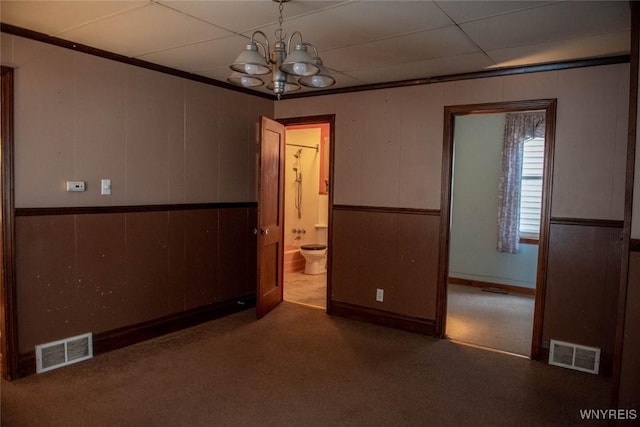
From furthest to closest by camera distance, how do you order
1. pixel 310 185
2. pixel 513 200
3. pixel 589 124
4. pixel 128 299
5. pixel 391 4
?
pixel 310 185
pixel 513 200
pixel 128 299
pixel 589 124
pixel 391 4

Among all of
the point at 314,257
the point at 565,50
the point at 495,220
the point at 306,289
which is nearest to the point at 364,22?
the point at 565,50

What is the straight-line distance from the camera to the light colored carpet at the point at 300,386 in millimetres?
2553

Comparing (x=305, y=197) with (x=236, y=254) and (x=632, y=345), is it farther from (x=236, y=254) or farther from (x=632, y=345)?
(x=632, y=345)

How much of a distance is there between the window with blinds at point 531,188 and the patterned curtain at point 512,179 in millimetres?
85

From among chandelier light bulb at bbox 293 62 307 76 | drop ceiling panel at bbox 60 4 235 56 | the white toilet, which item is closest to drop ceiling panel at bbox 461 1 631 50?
chandelier light bulb at bbox 293 62 307 76

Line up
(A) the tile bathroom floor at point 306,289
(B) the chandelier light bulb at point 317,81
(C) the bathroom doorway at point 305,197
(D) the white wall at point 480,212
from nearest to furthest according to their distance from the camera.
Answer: (B) the chandelier light bulb at point 317,81 → (A) the tile bathroom floor at point 306,289 → (D) the white wall at point 480,212 → (C) the bathroom doorway at point 305,197

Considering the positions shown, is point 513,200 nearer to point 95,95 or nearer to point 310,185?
point 310,185

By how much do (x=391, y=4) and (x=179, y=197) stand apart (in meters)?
2.48

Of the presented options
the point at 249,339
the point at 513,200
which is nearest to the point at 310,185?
the point at 513,200

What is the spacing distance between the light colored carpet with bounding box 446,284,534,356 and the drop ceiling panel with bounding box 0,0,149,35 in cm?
363

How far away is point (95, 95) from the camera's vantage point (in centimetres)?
328

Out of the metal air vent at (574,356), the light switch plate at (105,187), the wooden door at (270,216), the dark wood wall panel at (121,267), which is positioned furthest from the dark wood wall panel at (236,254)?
the metal air vent at (574,356)

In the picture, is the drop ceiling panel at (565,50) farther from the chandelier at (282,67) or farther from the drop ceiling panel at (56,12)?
the drop ceiling panel at (56,12)

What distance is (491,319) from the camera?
450cm
